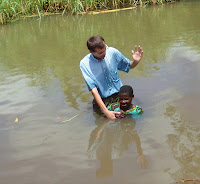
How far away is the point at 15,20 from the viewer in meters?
11.2

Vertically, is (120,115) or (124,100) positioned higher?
(124,100)

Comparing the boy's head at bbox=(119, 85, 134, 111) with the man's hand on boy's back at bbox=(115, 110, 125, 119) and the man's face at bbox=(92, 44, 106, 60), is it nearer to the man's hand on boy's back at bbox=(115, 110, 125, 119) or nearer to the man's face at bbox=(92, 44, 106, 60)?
the man's hand on boy's back at bbox=(115, 110, 125, 119)

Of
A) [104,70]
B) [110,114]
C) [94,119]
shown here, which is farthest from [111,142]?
[104,70]

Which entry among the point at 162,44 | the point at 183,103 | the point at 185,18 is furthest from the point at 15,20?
the point at 183,103

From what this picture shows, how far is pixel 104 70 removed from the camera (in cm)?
358

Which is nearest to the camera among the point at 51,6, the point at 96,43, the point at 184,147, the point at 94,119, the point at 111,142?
the point at 184,147

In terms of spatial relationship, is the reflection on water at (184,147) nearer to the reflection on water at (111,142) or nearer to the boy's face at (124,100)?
the reflection on water at (111,142)

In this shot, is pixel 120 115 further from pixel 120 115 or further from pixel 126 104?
pixel 126 104

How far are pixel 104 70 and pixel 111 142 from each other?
0.97 m

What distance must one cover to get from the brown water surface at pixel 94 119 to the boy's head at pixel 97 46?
74 cm

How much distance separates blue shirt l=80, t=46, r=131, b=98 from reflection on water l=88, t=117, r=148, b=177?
15.9 inches

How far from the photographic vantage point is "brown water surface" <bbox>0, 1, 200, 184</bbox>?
2439 mm

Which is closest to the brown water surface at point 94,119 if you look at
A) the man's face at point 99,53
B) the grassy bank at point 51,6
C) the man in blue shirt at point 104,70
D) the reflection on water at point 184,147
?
the reflection on water at point 184,147

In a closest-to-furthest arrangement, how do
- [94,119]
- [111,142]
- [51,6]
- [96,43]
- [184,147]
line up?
[184,147]
[111,142]
[96,43]
[94,119]
[51,6]
